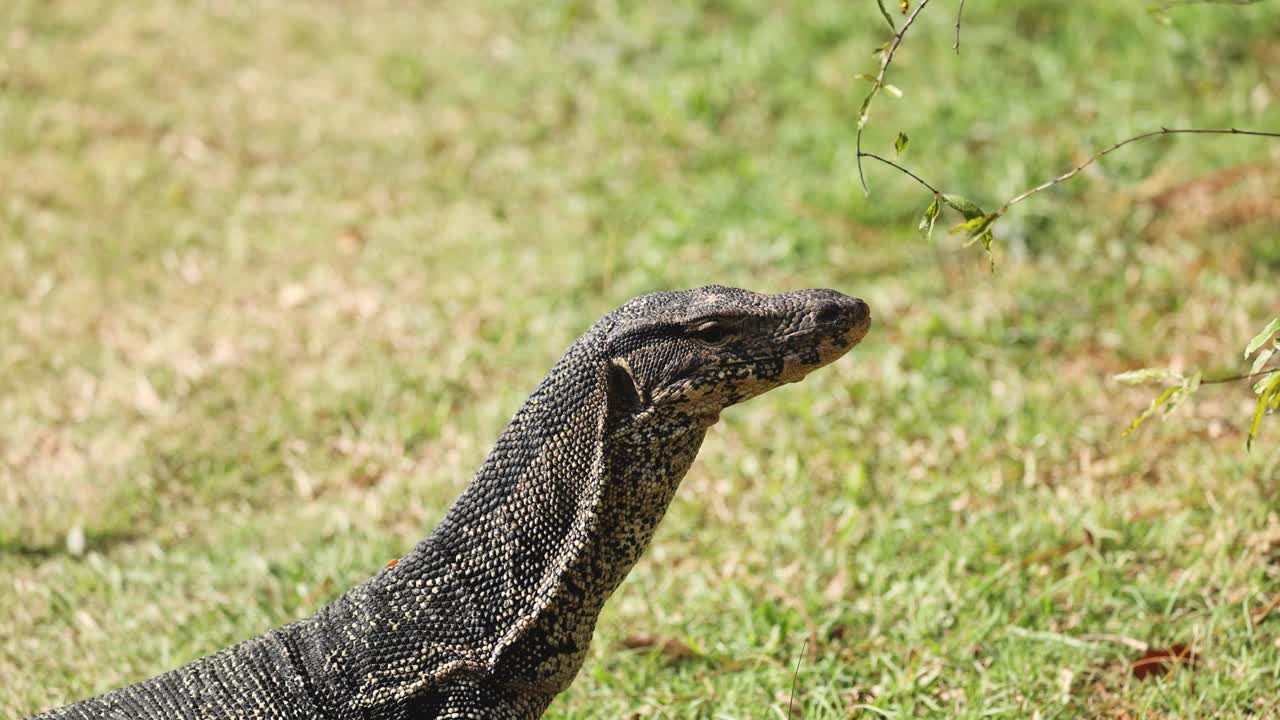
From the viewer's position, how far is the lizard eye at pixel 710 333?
304cm

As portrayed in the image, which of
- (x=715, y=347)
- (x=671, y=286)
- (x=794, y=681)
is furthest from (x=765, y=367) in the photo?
(x=671, y=286)

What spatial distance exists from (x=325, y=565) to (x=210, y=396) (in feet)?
5.10

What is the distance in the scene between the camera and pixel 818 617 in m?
4.25

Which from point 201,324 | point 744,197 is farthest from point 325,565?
point 744,197

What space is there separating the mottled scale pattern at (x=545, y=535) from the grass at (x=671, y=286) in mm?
959

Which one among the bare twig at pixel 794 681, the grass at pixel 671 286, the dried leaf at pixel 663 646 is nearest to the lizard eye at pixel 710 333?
the bare twig at pixel 794 681

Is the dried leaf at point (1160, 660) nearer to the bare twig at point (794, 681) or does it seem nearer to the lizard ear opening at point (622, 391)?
the bare twig at point (794, 681)

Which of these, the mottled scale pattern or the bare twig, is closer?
the mottled scale pattern

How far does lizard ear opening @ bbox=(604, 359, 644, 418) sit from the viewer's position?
3020mm

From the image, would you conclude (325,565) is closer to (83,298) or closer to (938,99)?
(83,298)

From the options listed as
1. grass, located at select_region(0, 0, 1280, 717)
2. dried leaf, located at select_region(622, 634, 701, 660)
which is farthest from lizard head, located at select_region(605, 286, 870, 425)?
dried leaf, located at select_region(622, 634, 701, 660)

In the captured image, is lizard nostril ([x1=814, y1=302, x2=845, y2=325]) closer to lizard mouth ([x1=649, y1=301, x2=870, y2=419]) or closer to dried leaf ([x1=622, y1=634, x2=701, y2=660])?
lizard mouth ([x1=649, y1=301, x2=870, y2=419])

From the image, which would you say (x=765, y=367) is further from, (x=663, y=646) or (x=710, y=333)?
(x=663, y=646)

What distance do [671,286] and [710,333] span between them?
352 centimetres
